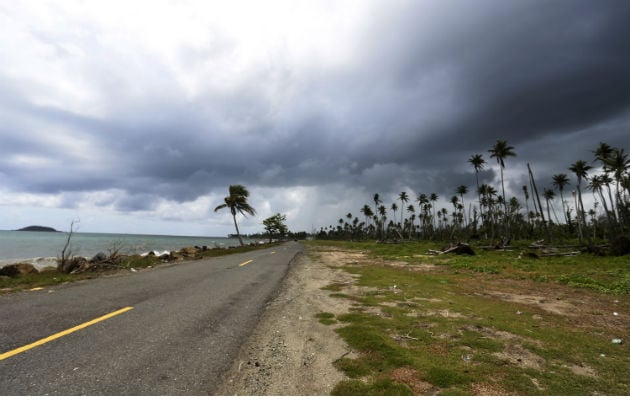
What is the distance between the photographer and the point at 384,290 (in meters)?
11.0

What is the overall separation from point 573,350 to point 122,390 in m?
7.53

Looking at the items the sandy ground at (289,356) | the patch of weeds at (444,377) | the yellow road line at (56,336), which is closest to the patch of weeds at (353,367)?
the sandy ground at (289,356)

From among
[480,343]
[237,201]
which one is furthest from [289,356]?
[237,201]

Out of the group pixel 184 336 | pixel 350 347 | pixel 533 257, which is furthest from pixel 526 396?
pixel 533 257

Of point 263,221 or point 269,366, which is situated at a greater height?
point 263,221

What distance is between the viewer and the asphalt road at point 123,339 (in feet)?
11.9

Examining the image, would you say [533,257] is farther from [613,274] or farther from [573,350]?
[573,350]

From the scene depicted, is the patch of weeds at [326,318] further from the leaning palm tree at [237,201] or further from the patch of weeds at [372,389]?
the leaning palm tree at [237,201]

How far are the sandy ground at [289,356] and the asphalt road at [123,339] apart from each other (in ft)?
0.95

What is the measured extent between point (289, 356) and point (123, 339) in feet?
9.98

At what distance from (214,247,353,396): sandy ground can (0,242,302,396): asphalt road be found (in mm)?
289

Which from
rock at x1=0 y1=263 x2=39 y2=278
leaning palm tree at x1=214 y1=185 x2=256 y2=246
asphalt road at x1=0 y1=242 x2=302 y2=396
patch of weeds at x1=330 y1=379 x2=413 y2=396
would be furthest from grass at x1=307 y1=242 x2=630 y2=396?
leaning palm tree at x1=214 y1=185 x2=256 y2=246

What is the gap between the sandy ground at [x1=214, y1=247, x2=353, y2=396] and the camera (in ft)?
12.6

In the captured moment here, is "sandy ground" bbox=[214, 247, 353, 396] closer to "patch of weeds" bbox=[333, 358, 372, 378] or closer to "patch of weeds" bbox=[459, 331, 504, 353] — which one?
"patch of weeds" bbox=[333, 358, 372, 378]
